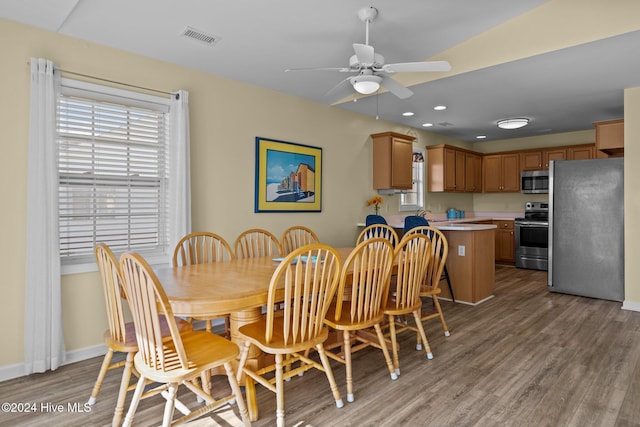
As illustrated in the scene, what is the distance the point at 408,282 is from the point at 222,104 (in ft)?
8.32

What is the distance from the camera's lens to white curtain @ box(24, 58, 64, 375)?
2.69 m

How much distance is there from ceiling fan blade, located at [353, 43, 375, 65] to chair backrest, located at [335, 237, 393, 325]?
3.97 feet

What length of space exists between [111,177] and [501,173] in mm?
6741

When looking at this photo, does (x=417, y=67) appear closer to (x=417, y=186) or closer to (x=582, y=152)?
(x=417, y=186)

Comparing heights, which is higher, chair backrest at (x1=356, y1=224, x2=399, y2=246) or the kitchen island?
chair backrest at (x1=356, y1=224, x2=399, y2=246)

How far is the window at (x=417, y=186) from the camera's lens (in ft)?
21.4

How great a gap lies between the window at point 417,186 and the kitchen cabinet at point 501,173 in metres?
1.78

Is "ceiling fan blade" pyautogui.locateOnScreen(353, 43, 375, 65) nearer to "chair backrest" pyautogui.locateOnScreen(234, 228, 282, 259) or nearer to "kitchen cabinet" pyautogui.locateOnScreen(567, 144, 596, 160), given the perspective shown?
"chair backrest" pyautogui.locateOnScreen(234, 228, 282, 259)

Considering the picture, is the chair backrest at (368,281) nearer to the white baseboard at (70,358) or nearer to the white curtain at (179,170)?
the white curtain at (179,170)

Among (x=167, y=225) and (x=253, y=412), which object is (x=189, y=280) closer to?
(x=253, y=412)

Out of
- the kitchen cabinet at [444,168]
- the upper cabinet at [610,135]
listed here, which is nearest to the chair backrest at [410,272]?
the upper cabinet at [610,135]

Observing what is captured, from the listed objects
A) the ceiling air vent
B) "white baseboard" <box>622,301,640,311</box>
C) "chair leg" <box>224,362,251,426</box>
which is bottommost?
"white baseboard" <box>622,301,640,311</box>

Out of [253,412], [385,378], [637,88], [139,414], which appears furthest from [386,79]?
[637,88]

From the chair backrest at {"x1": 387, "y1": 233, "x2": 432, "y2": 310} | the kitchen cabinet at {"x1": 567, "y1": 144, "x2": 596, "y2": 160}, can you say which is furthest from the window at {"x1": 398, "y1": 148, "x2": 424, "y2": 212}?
the chair backrest at {"x1": 387, "y1": 233, "x2": 432, "y2": 310}
